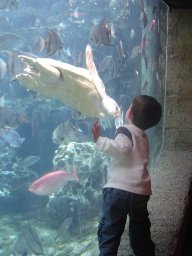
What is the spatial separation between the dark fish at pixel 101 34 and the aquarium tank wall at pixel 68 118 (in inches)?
0.5

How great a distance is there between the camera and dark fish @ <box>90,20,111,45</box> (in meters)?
4.49

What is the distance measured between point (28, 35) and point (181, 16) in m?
10.5

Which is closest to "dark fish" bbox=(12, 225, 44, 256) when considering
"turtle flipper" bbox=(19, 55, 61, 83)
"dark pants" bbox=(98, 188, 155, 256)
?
"turtle flipper" bbox=(19, 55, 61, 83)

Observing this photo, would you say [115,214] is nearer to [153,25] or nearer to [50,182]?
[50,182]

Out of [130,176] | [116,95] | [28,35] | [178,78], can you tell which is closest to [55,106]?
[116,95]

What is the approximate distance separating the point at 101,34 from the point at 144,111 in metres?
2.85

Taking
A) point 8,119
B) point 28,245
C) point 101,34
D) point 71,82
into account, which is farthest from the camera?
point 8,119

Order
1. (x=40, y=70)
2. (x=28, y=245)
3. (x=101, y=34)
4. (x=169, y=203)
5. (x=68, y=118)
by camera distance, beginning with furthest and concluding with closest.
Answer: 1. (x=68, y=118)
2. (x=101, y=34)
3. (x=28, y=245)
4. (x=169, y=203)
5. (x=40, y=70)

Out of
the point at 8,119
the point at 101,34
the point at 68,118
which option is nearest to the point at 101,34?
the point at 101,34

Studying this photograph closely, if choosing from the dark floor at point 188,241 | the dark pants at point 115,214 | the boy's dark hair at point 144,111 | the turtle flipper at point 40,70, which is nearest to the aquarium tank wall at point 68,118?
the turtle flipper at point 40,70

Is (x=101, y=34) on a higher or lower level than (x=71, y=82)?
higher

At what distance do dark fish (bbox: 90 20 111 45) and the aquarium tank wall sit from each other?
1 cm

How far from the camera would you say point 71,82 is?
2.65 meters

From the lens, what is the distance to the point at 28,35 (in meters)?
13.6
